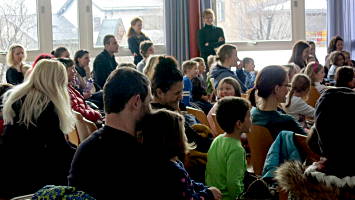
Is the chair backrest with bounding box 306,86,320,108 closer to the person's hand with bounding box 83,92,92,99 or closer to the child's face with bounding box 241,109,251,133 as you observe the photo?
the person's hand with bounding box 83,92,92,99

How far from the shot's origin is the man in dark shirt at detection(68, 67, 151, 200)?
2252 mm

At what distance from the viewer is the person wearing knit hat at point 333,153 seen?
209 cm

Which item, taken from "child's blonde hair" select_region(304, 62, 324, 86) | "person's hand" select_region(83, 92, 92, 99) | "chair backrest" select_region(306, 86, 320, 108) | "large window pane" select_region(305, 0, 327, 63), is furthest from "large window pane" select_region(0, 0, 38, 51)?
"chair backrest" select_region(306, 86, 320, 108)

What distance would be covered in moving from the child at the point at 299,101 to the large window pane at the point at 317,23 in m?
5.78

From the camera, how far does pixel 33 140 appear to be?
332cm

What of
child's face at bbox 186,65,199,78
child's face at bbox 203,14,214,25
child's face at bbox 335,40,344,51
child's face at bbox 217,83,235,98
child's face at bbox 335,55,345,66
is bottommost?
child's face at bbox 217,83,235,98

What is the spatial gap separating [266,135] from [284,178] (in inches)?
56.2

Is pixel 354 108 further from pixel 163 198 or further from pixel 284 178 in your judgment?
pixel 163 198

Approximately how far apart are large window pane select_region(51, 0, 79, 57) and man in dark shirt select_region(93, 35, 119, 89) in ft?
6.82

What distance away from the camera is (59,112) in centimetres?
338

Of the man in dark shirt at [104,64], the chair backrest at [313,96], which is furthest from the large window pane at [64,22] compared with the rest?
the chair backrest at [313,96]

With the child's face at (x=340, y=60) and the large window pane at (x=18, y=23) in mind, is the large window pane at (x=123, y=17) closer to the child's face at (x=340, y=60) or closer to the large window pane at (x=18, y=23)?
the large window pane at (x=18, y=23)

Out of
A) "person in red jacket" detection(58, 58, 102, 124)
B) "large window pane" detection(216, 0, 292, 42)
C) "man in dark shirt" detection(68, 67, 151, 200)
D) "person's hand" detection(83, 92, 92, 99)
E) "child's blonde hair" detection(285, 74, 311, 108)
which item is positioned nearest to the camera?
"man in dark shirt" detection(68, 67, 151, 200)

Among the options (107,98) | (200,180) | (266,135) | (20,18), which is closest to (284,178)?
(107,98)
